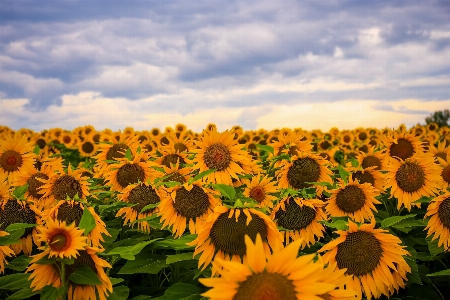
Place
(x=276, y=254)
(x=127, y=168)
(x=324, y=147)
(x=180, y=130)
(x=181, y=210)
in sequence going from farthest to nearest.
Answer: (x=180, y=130)
(x=324, y=147)
(x=127, y=168)
(x=181, y=210)
(x=276, y=254)

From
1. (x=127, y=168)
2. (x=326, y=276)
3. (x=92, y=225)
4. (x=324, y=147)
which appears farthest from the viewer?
(x=324, y=147)

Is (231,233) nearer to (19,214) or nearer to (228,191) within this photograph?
(228,191)

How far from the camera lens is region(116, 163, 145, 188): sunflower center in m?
5.43

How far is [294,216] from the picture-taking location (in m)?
4.46

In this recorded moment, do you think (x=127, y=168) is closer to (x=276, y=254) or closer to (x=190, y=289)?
(x=190, y=289)

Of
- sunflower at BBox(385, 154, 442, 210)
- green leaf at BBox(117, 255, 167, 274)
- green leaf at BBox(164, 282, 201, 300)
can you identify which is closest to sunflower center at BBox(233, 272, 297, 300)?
green leaf at BBox(164, 282, 201, 300)

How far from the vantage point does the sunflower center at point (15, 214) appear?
4.06 meters

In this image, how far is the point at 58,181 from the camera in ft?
16.8

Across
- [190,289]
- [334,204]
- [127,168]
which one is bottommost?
[190,289]

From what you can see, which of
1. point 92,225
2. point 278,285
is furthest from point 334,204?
point 278,285

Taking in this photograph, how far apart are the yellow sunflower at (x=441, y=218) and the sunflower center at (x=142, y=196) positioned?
268 centimetres

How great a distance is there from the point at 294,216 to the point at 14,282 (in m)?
2.49

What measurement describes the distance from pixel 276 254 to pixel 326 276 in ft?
1.23

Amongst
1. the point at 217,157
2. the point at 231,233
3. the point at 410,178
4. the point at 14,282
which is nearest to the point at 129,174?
the point at 217,157
